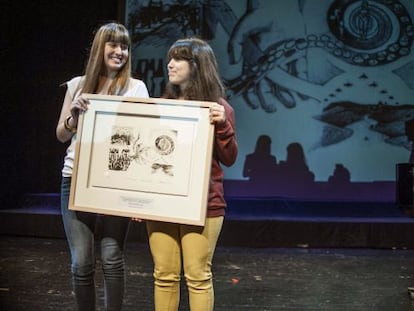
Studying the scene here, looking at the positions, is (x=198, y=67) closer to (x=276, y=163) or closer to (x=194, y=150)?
(x=194, y=150)

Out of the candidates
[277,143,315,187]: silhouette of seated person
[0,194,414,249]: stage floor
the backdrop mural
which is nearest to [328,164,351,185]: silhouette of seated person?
the backdrop mural

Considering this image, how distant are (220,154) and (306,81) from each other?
12.4 ft

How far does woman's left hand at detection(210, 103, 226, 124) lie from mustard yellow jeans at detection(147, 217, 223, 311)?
0.33 m

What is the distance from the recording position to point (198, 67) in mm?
1506

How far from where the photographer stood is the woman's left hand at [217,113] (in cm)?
141

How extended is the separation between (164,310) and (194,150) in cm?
55

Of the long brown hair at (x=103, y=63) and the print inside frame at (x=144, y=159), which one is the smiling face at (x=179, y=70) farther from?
the long brown hair at (x=103, y=63)

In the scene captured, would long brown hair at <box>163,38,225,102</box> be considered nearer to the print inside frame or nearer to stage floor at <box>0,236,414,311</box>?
the print inside frame

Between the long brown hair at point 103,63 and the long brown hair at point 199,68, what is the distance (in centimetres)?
21

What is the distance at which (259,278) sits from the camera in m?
3.03

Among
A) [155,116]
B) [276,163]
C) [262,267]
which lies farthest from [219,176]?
[276,163]

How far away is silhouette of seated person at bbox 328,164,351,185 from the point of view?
4987 millimetres

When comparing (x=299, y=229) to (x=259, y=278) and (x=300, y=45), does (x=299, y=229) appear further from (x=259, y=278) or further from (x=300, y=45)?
(x=300, y=45)

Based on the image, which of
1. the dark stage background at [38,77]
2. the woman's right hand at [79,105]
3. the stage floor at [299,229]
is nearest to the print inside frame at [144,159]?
the woman's right hand at [79,105]
